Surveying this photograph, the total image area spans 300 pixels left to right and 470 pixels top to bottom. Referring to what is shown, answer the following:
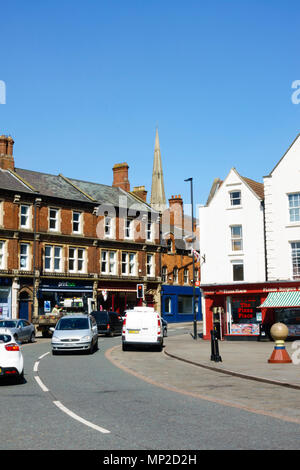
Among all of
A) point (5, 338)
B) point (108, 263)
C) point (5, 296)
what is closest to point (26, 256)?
point (5, 296)

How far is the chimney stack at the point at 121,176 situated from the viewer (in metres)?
61.3

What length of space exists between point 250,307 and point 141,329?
11449 mm

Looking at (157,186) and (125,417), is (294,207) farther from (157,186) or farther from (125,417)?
(157,186)

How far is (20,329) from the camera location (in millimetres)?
31266

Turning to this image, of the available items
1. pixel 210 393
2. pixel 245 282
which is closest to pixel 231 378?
pixel 210 393

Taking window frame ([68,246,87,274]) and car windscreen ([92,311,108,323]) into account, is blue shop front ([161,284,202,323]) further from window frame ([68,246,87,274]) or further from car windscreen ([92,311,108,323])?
car windscreen ([92,311,108,323])

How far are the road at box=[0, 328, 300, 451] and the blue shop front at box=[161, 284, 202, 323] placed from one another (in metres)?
44.3

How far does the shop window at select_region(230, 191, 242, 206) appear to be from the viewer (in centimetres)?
3753

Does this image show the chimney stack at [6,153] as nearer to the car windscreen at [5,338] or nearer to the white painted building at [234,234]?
the white painted building at [234,234]

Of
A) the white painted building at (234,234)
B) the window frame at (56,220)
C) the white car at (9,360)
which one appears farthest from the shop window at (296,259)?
the white car at (9,360)

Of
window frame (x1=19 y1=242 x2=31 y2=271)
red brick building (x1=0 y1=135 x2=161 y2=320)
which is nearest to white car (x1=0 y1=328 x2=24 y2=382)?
red brick building (x1=0 y1=135 x2=161 y2=320)

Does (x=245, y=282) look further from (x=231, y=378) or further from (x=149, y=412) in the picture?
(x=149, y=412)

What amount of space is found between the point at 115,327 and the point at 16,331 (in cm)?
1073

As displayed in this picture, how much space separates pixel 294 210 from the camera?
3484 centimetres
